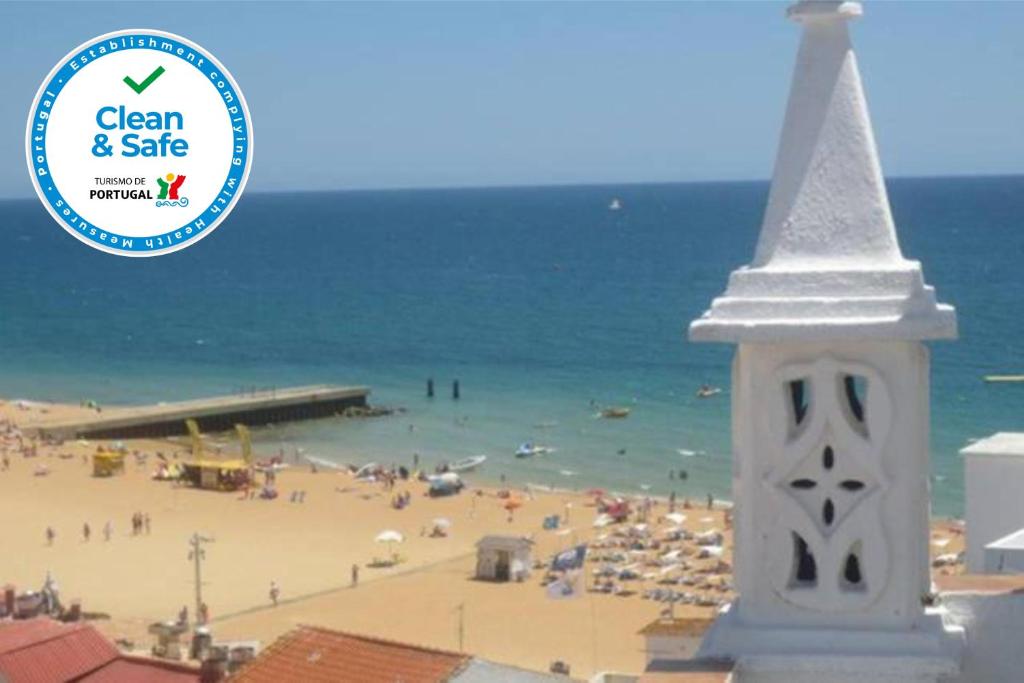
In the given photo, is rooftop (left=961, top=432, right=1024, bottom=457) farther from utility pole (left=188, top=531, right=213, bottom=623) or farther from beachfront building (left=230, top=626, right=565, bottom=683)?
utility pole (left=188, top=531, right=213, bottom=623)

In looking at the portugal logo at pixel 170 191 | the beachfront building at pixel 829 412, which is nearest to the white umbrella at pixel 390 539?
the portugal logo at pixel 170 191

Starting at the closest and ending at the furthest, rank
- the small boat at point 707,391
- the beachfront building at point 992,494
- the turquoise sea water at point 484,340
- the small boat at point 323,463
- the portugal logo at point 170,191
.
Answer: the beachfront building at point 992,494 → the portugal logo at point 170,191 → the small boat at point 323,463 → the turquoise sea water at point 484,340 → the small boat at point 707,391

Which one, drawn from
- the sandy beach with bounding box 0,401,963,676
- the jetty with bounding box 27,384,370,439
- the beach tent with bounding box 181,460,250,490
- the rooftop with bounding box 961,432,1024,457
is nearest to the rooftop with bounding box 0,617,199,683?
the rooftop with bounding box 961,432,1024,457

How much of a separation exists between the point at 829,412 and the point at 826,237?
65cm

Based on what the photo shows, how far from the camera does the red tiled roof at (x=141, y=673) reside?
19297mm

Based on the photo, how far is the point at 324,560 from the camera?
4094 centimetres

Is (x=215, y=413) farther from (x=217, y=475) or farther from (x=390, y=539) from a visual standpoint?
(x=390, y=539)

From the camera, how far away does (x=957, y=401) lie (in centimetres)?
6894

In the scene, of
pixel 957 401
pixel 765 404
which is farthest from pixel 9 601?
pixel 957 401

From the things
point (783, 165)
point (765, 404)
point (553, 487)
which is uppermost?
point (783, 165)

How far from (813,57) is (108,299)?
438 ft

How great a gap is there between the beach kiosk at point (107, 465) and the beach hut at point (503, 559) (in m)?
→ 18.1

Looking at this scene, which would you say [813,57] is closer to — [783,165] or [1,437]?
[783,165]

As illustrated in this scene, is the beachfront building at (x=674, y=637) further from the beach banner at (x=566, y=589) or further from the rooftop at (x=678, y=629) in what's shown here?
the beach banner at (x=566, y=589)
